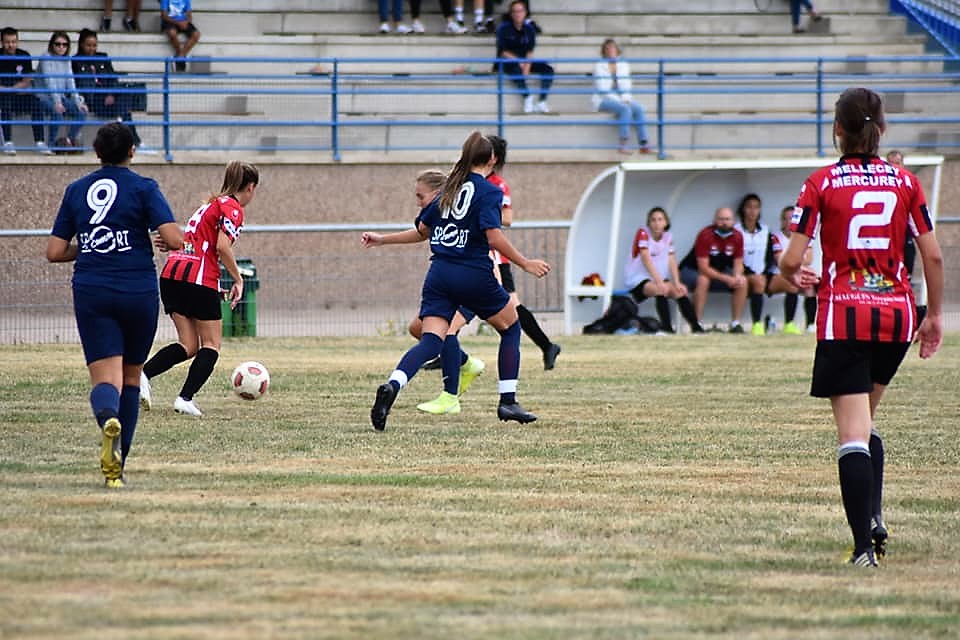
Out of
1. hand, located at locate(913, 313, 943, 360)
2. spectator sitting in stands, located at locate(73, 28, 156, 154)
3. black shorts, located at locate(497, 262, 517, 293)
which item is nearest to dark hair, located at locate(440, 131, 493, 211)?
black shorts, located at locate(497, 262, 517, 293)

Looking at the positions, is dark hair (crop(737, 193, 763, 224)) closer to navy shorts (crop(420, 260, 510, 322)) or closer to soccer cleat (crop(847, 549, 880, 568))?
navy shorts (crop(420, 260, 510, 322))

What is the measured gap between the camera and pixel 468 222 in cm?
991

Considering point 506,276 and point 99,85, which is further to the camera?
point 99,85

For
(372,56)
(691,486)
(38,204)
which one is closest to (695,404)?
(691,486)

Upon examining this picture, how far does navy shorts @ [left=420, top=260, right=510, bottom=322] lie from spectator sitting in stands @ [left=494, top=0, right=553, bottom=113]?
13.2 m

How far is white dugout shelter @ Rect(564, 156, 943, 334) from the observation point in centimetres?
1970

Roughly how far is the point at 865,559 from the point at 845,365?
71 centimetres

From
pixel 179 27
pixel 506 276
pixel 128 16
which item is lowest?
pixel 506 276

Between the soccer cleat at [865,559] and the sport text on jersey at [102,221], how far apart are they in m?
3.54

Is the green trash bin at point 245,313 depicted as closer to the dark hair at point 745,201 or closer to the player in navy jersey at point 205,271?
the dark hair at point 745,201

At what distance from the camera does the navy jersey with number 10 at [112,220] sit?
746cm

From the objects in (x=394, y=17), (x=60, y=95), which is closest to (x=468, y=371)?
(x=60, y=95)

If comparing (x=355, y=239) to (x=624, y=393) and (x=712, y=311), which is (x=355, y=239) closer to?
(x=712, y=311)

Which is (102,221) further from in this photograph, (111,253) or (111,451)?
(111,451)
